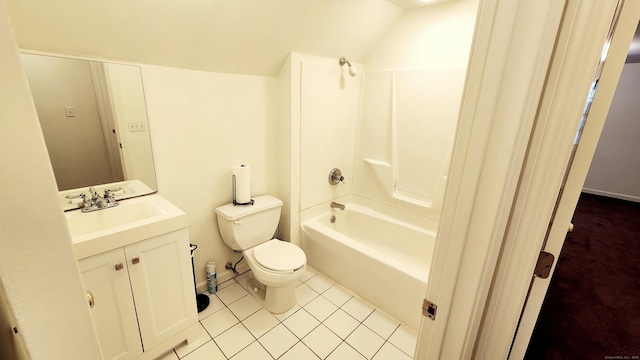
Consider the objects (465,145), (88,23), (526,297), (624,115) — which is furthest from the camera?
(624,115)

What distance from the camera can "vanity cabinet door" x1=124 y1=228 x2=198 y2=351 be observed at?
4.44ft

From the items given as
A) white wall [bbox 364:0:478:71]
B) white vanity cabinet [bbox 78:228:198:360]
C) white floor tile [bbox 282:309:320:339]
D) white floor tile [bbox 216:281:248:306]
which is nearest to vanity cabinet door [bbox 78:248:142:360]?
white vanity cabinet [bbox 78:228:198:360]

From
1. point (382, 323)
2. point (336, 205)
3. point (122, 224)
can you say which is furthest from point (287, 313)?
point (122, 224)

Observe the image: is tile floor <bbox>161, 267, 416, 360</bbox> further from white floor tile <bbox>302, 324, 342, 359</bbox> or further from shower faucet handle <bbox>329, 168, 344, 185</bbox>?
shower faucet handle <bbox>329, 168, 344, 185</bbox>

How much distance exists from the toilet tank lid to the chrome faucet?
0.67m

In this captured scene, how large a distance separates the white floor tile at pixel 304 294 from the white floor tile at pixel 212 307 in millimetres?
594

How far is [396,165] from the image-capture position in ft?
7.95

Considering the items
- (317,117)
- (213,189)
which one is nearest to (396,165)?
(317,117)

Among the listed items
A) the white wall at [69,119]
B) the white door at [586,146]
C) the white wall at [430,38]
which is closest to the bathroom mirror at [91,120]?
the white wall at [69,119]

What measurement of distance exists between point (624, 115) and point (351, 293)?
533cm

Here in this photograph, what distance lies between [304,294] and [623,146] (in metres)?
5.60

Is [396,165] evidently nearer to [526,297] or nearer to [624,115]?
[526,297]

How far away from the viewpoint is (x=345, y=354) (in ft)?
5.35

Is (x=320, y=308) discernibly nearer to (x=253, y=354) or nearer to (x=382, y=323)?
(x=382, y=323)
